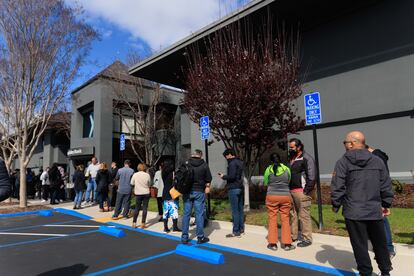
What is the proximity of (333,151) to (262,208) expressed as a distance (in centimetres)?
382

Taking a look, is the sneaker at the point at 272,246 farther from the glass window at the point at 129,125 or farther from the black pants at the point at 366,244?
the glass window at the point at 129,125

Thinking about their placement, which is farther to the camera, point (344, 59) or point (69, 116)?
point (69, 116)

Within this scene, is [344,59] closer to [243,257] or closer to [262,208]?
[262,208]

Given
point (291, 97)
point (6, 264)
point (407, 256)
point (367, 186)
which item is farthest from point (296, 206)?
point (6, 264)

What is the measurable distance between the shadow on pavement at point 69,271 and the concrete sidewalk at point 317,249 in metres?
2.70

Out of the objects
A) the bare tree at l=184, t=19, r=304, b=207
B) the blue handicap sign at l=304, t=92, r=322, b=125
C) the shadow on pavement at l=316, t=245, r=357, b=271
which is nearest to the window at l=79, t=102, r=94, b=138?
the bare tree at l=184, t=19, r=304, b=207

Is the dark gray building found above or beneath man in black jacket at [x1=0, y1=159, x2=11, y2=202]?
above

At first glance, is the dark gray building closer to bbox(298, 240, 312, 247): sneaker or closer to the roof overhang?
the roof overhang

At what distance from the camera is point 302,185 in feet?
20.7

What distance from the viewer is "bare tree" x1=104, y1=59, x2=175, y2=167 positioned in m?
21.2

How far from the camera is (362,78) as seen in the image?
11484mm

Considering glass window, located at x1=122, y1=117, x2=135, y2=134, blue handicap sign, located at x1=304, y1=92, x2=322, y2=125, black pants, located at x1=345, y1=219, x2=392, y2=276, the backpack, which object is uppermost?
glass window, located at x1=122, y1=117, x2=135, y2=134

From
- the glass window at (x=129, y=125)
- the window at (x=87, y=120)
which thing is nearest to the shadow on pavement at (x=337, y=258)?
the glass window at (x=129, y=125)

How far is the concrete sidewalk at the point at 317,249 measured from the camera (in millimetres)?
5008
